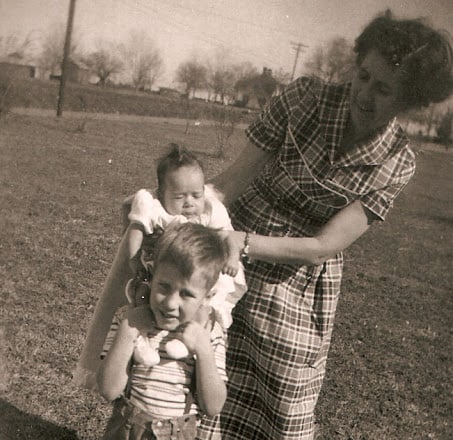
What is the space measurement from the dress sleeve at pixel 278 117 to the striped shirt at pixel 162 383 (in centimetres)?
86

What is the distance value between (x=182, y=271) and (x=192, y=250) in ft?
0.21

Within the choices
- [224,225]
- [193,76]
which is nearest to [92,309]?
[193,76]

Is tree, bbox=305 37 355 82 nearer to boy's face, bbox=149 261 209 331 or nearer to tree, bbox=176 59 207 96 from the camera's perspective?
boy's face, bbox=149 261 209 331

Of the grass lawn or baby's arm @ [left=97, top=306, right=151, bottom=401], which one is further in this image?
the grass lawn

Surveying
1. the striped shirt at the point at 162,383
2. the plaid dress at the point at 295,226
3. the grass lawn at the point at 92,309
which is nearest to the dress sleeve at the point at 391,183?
the plaid dress at the point at 295,226

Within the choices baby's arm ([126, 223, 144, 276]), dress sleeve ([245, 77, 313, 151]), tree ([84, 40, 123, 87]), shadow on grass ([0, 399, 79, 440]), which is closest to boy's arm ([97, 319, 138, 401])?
baby's arm ([126, 223, 144, 276])

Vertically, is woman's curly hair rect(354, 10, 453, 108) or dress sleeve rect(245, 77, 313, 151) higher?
woman's curly hair rect(354, 10, 453, 108)

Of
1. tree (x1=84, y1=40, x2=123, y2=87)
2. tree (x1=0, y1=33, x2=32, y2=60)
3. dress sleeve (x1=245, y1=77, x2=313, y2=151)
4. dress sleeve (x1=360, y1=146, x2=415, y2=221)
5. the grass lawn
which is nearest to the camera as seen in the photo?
dress sleeve (x1=360, y1=146, x2=415, y2=221)

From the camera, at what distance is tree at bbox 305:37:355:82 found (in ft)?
7.48

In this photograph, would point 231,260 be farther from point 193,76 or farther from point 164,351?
point 193,76

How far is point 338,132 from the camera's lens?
7.27ft

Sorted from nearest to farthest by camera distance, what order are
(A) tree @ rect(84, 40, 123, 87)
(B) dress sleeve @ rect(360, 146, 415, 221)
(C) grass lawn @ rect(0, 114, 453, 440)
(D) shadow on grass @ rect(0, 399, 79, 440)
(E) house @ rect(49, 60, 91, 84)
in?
(B) dress sleeve @ rect(360, 146, 415, 221)
(D) shadow on grass @ rect(0, 399, 79, 440)
(C) grass lawn @ rect(0, 114, 453, 440)
(A) tree @ rect(84, 40, 123, 87)
(E) house @ rect(49, 60, 91, 84)

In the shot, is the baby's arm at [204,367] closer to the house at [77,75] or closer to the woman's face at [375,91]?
the woman's face at [375,91]

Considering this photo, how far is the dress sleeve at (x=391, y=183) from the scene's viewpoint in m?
2.17
